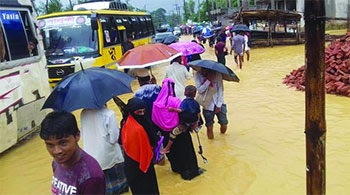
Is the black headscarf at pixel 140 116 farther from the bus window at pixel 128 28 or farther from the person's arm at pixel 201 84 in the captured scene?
the bus window at pixel 128 28

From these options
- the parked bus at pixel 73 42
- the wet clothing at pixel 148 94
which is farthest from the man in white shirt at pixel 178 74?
the parked bus at pixel 73 42

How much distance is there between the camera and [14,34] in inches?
247

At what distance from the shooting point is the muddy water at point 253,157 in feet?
14.2

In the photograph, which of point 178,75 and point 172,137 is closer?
A: point 172,137

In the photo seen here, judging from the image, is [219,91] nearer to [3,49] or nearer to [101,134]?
[101,134]

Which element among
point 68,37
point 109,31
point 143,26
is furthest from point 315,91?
point 143,26

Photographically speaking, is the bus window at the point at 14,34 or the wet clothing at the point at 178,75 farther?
the bus window at the point at 14,34

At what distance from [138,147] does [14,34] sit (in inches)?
168

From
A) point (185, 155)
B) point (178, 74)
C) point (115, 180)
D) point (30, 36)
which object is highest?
point (30, 36)

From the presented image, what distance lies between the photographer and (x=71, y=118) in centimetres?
213

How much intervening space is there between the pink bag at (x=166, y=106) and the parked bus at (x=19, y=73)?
2.94m

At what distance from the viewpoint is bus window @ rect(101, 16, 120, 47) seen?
11.7 meters

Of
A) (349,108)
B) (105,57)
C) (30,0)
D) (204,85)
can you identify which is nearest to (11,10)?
(30,0)

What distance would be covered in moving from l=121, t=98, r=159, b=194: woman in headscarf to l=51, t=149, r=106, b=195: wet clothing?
133 cm
